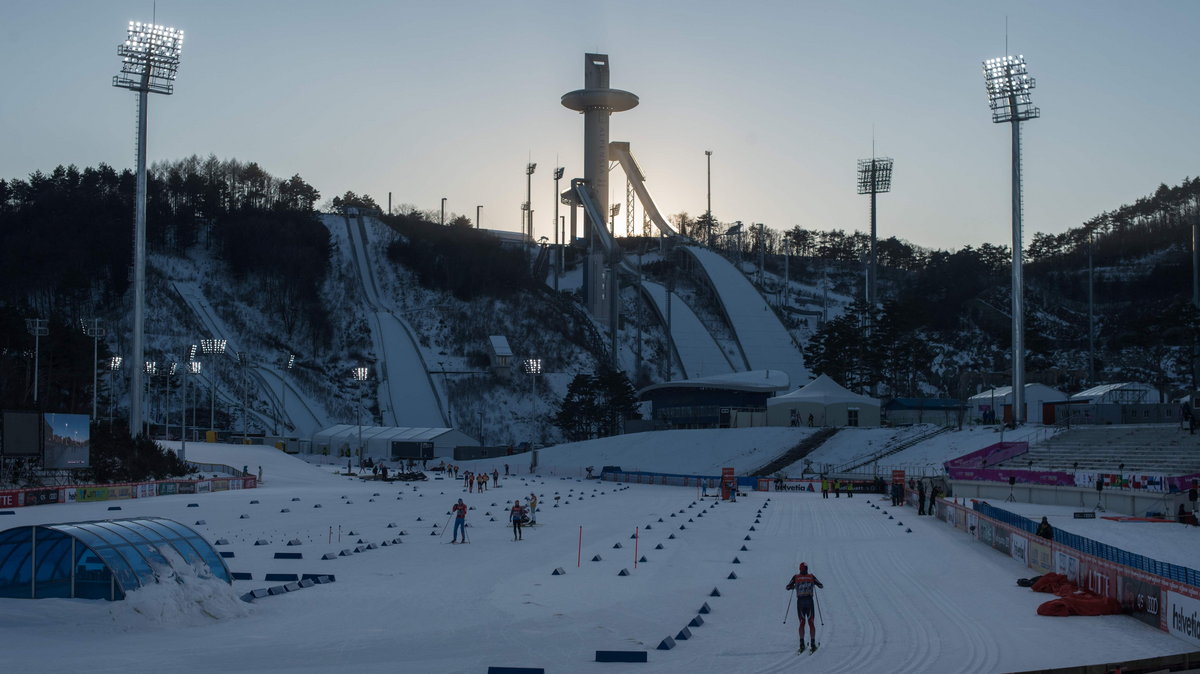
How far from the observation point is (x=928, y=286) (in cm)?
14275

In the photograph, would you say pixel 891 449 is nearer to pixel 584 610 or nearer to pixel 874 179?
pixel 874 179

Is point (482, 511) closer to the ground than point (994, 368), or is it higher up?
closer to the ground

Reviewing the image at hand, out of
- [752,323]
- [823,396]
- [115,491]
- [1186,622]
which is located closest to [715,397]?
[823,396]

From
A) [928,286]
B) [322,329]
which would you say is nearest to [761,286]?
[928,286]

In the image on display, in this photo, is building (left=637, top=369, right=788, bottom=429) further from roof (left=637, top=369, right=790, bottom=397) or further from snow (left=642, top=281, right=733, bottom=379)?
snow (left=642, top=281, right=733, bottom=379)

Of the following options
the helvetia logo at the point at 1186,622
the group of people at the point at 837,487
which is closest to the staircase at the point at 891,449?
the group of people at the point at 837,487

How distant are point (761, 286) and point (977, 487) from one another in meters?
88.5

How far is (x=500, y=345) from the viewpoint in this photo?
11219cm

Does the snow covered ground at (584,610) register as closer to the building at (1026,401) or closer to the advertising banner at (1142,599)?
the advertising banner at (1142,599)

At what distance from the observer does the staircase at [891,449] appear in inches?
2534

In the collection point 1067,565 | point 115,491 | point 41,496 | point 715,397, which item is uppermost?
point 715,397

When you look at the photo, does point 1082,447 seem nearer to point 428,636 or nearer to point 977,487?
point 977,487

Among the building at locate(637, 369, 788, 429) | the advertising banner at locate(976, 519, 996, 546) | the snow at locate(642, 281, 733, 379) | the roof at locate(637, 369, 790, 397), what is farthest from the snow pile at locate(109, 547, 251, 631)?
the snow at locate(642, 281, 733, 379)

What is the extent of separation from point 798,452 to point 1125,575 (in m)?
51.8
